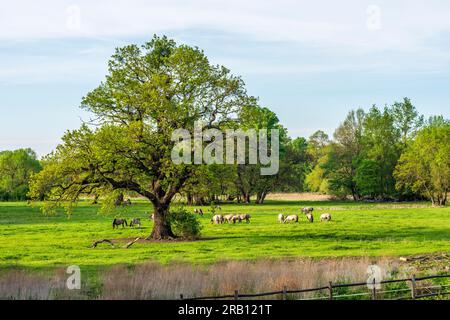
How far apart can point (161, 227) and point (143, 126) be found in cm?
803

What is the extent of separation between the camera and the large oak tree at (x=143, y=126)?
4534 cm

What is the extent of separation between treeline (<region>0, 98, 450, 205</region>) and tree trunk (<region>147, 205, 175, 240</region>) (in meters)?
59.2

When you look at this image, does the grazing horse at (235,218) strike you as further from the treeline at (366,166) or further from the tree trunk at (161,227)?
the treeline at (366,166)

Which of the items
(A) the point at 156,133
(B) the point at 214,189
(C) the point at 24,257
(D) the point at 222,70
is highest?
(D) the point at 222,70

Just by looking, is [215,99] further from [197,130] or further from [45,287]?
[45,287]

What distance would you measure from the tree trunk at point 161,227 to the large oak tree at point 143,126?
8cm

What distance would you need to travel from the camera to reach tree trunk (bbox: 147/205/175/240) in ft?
156

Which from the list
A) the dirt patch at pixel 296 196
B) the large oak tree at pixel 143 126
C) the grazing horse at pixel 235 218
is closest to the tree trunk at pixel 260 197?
the dirt patch at pixel 296 196

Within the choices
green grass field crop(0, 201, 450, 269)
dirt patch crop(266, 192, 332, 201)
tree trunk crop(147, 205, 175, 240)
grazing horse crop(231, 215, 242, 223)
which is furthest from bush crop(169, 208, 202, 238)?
dirt patch crop(266, 192, 332, 201)

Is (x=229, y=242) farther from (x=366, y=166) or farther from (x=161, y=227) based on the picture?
(x=366, y=166)

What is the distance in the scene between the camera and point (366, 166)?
403 feet
